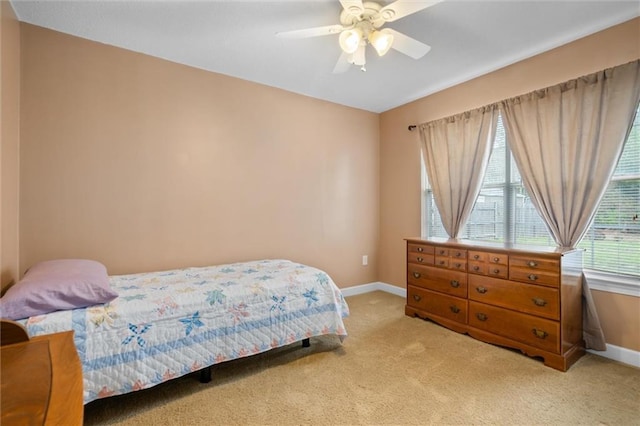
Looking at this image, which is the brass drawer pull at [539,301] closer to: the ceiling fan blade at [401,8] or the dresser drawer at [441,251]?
the dresser drawer at [441,251]

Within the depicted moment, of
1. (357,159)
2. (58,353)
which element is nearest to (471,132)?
(357,159)

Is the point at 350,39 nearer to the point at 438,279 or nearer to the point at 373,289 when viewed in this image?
the point at 438,279

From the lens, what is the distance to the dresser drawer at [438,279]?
2.80m

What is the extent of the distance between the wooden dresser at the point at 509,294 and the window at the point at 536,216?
0.80 feet

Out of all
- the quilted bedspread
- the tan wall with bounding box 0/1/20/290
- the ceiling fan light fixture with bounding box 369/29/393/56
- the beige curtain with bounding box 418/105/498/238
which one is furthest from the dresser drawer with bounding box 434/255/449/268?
the tan wall with bounding box 0/1/20/290

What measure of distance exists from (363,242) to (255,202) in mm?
1624

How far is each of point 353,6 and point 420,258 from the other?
7.53ft

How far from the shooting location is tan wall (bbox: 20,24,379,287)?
236 cm

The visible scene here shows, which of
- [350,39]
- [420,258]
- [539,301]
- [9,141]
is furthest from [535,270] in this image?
[9,141]

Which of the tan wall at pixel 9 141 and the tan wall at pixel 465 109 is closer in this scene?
the tan wall at pixel 9 141

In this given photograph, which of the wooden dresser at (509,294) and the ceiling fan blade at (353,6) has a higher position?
the ceiling fan blade at (353,6)

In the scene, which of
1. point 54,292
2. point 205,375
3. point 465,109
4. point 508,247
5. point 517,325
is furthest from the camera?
point 465,109

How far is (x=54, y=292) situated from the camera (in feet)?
5.32

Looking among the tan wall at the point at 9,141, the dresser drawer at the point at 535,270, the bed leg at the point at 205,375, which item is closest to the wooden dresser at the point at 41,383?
the bed leg at the point at 205,375
